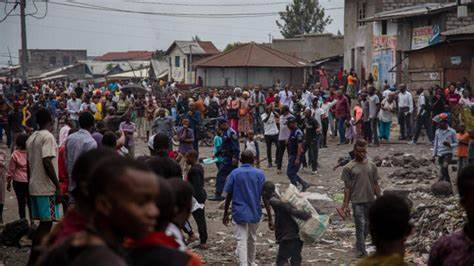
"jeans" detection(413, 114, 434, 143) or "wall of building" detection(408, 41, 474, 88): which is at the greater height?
"wall of building" detection(408, 41, 474, 88)

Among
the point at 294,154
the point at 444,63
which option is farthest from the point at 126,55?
the point at 294,154

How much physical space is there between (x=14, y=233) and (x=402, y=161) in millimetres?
11704

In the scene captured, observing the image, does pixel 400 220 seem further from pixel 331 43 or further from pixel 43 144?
pixel 331 43

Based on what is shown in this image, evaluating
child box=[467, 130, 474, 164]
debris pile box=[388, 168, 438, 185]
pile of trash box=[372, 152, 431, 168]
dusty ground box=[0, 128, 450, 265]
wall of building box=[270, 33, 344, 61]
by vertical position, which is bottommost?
dusty ground box=[0, 128, 450, 265]

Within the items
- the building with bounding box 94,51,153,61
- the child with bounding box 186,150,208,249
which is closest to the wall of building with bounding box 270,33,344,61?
the child with bounding box 186,150,208,249

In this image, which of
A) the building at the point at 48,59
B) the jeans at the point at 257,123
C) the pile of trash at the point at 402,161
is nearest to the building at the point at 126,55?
the building at the point at 48,59

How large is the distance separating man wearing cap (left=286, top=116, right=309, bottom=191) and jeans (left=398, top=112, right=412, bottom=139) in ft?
27.3

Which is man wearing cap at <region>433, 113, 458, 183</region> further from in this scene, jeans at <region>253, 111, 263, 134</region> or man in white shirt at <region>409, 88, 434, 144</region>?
jeans at <region>253, 111, 263, 134</region>

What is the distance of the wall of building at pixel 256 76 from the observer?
4662 cm

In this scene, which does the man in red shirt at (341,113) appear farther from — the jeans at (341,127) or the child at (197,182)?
the child at (197,182)

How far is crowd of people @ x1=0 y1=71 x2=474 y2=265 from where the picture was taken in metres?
3.19

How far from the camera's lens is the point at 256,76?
46.8 m

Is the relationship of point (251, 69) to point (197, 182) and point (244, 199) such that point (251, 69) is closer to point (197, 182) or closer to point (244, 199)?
point (197, 182)

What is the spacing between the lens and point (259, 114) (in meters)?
28.6
